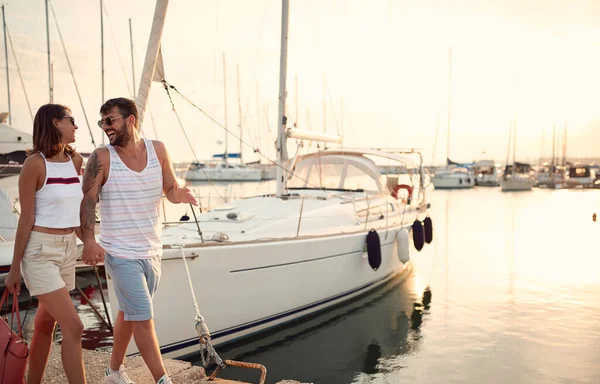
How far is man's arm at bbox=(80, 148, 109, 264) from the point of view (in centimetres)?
301

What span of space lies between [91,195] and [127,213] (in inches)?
8.8

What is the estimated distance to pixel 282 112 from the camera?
32.7 feet

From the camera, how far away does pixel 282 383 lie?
362cm

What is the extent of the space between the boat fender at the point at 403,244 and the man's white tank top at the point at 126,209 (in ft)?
26.3

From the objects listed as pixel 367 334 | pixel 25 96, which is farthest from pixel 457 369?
pixel 25 96

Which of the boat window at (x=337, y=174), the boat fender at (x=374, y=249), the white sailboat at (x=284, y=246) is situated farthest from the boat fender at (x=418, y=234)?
the boat fender at (x=374, y=249)

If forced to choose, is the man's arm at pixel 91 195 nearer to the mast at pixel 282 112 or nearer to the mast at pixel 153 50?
the mast at pixel 153 50

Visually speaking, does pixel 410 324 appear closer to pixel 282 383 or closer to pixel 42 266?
pixel 282 383

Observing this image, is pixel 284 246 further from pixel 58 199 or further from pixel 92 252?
pixel 58 199


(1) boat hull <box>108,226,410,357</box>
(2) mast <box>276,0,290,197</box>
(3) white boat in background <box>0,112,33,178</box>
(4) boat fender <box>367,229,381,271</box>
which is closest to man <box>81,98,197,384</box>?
(1) boat hull <box>108,226,410,357</box>

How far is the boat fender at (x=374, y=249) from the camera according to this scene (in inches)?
364

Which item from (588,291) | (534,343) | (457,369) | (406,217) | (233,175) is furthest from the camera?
(233,175)

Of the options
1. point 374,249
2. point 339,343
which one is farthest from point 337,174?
point 339,343

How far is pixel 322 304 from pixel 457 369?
2.49 metres
